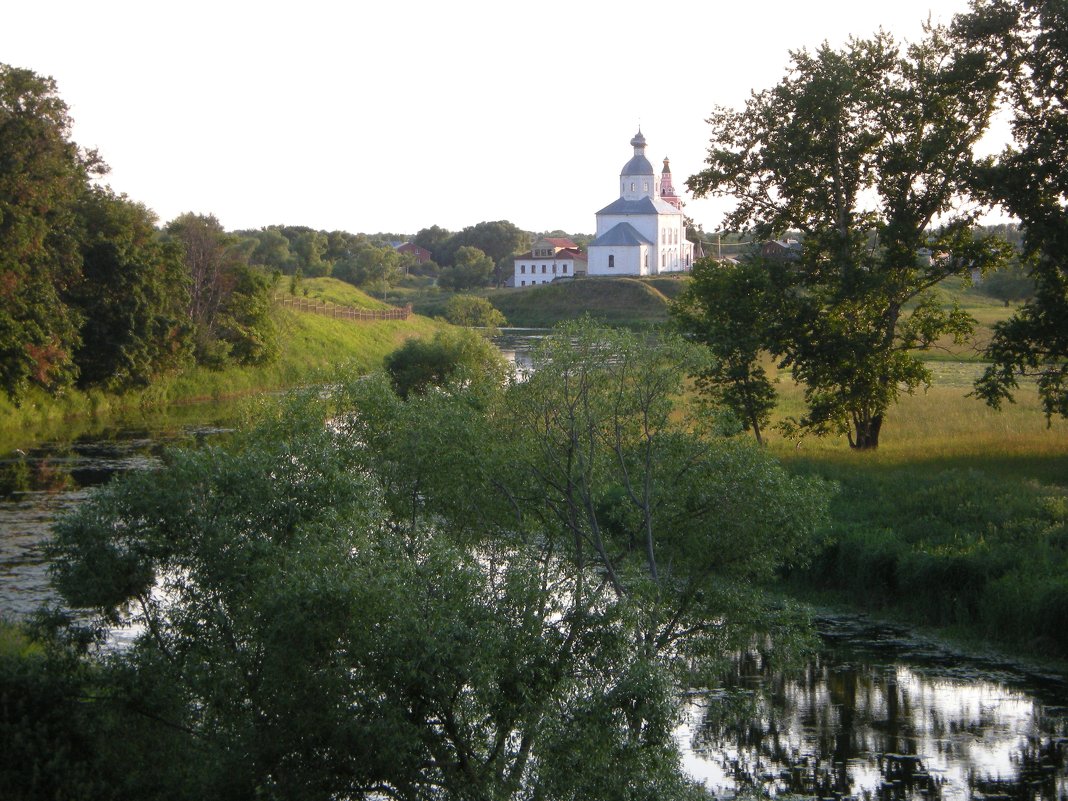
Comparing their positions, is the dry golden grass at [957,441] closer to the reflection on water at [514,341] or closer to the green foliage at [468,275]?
the reflection on water at [514,341]

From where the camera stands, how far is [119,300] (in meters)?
45.2

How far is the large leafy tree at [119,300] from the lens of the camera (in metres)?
44.7

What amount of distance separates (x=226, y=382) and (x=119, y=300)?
9.53 m

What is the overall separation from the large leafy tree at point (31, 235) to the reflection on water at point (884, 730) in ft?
94.1

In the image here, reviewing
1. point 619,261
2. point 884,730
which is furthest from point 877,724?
point 619,261

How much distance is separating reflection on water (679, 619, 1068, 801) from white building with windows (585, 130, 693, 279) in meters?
109

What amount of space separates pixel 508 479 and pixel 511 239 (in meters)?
151

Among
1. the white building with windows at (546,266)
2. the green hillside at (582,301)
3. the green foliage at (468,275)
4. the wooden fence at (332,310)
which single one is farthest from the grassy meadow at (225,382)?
the white building with windows at (546,266)

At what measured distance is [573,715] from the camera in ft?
36.2

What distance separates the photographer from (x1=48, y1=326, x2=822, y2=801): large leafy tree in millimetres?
10883

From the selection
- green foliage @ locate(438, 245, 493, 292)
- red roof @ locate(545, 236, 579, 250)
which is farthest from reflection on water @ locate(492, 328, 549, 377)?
red roof @ locate(545, 236, 579, 250)

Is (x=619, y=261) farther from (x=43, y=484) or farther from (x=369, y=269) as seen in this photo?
(x=43, y=484)

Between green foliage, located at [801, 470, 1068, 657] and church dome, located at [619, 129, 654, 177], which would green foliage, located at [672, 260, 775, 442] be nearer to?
green foliage, located at [801, 470, 1068, 657]

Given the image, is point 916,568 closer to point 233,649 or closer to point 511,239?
point 233,649
